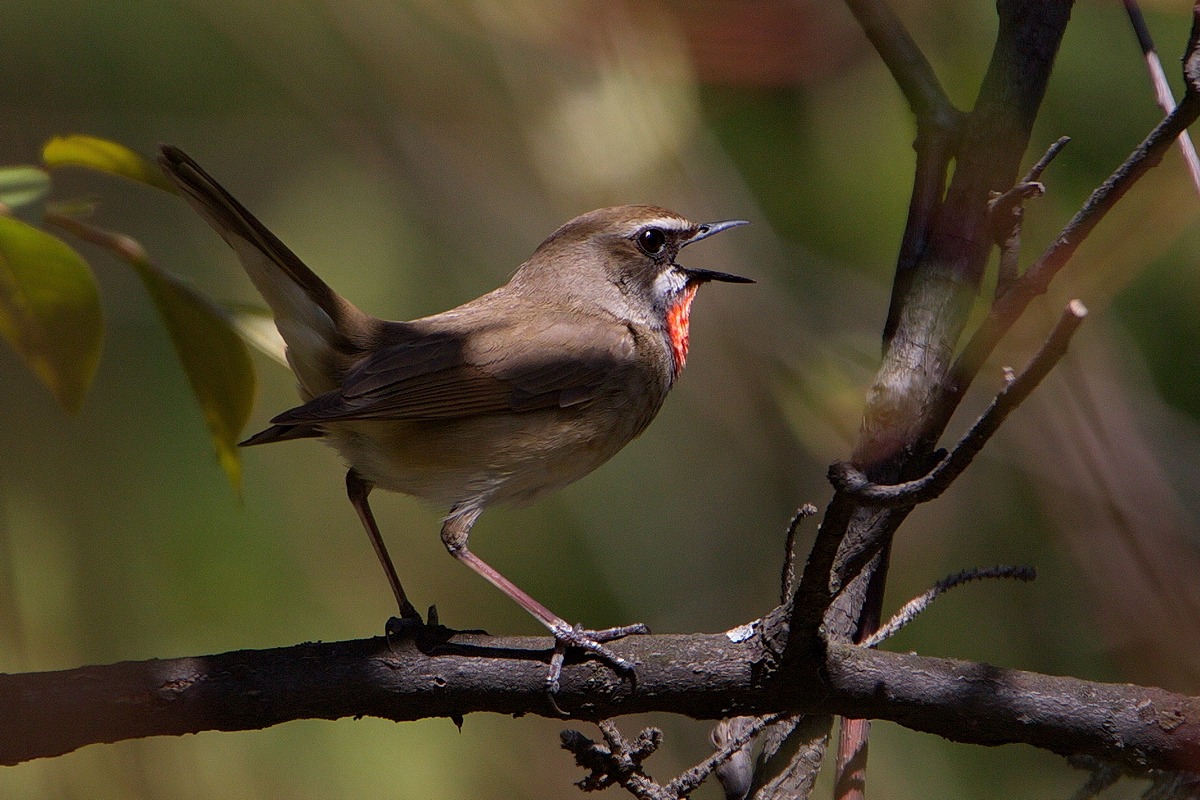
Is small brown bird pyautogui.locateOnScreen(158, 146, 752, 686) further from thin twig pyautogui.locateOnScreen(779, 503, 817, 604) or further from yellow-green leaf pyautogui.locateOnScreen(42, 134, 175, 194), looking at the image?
thin twig pyautogui.locateOnScreen(779, 503, 817, 604)

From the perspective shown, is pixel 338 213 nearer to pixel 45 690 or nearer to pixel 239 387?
pixel 239 387

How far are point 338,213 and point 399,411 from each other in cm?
206

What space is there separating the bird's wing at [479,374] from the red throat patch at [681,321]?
0.31 m

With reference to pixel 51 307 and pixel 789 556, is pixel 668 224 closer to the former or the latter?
pixel 789 556

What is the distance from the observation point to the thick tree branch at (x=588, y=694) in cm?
246

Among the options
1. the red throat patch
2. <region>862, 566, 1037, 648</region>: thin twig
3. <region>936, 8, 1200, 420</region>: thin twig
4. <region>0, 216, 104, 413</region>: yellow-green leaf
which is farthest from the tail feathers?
<region>936, 8, 1200, 420</region>: thin twig

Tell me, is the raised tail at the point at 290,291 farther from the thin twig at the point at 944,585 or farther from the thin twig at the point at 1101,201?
the thin twig at the point at 1101,201

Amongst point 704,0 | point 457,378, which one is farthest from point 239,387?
point 704,0

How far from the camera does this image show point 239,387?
104 inches

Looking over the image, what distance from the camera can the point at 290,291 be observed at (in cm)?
385

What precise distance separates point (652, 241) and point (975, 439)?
9.69 ft

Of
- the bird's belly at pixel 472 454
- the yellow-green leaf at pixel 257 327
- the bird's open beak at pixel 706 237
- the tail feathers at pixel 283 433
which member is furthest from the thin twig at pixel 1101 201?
the tail feathers at pixel 283 433

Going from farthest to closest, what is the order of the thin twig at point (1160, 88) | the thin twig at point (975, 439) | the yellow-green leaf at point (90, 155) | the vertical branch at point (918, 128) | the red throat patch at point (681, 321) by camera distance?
the red throat patch at point (681, 321), the vertical branch at point (918, 128), the yellow-green leaf at point (90, 155), the thin twig at point (1160, 88), the thin twig at point (975, 439)

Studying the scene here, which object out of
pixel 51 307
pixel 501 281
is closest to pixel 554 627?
pixel 51 307
